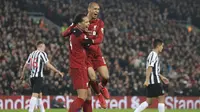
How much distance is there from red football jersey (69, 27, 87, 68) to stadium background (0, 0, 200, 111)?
39.0 feet

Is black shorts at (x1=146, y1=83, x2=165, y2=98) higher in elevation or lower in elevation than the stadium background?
lower

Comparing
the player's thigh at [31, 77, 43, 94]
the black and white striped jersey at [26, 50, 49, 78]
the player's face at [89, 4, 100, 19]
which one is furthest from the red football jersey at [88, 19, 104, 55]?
the black and white striped jersey at [26, 50, 49, 78]

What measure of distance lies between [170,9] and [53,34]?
38.7 ft

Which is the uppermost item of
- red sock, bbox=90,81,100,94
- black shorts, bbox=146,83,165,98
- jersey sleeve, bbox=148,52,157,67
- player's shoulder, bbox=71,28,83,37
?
player's shoulder, bbox=71,28,83,37

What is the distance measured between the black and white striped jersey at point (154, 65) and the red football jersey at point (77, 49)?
3.78m

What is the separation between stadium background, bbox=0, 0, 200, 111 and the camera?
83.6 feet

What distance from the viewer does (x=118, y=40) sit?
3114 cm

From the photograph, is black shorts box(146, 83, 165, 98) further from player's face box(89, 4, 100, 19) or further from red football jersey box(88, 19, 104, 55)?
player's face box(89, 4, 100, 19)

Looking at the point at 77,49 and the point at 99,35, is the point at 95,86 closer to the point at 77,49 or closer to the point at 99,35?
the point at 99,35

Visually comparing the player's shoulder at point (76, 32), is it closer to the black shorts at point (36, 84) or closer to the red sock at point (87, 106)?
the red sock at point (87, 106)

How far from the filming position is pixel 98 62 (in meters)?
14.4

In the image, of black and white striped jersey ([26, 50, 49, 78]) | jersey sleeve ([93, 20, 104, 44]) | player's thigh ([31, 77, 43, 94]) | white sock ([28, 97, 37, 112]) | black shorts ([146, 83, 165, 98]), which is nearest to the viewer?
jersey sleeve ([93, 20, 104, 44])

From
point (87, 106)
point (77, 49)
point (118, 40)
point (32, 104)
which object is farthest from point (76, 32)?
point (118, 40)

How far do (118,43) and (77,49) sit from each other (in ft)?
60.1
